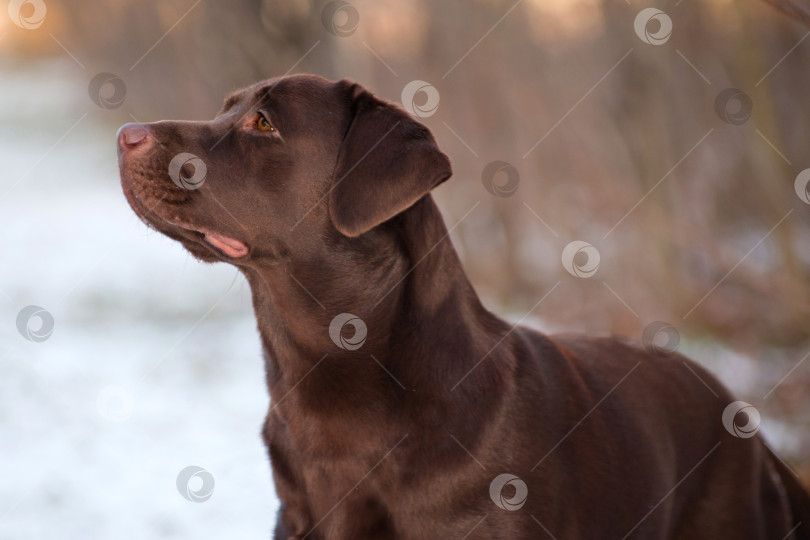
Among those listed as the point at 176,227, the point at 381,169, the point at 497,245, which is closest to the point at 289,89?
the point at 381,169

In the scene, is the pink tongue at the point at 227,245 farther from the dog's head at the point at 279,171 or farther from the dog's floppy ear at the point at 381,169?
the dog's floppy ear at the point at 381,169

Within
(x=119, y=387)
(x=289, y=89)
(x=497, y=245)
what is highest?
(x=497, y=245)

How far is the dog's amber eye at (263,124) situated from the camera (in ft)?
9.54

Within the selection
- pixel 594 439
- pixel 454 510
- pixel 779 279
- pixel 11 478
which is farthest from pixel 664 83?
pixel 11 478

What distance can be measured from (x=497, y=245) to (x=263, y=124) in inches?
233

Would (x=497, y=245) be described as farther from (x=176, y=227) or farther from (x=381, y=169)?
(x=176, y=227)

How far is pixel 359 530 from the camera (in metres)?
2.62

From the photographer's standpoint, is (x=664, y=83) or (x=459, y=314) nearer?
(x=459, y=314)

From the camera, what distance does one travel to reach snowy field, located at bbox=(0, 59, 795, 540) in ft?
14.6

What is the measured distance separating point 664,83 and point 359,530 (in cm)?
522

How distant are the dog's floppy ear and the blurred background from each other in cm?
221

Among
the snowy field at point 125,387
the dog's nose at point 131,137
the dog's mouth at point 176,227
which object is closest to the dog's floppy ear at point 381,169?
the dog's mouth at point 176,227

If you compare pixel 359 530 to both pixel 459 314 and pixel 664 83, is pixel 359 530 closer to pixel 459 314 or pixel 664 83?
pixel 459 314

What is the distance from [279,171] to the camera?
2.85 m
